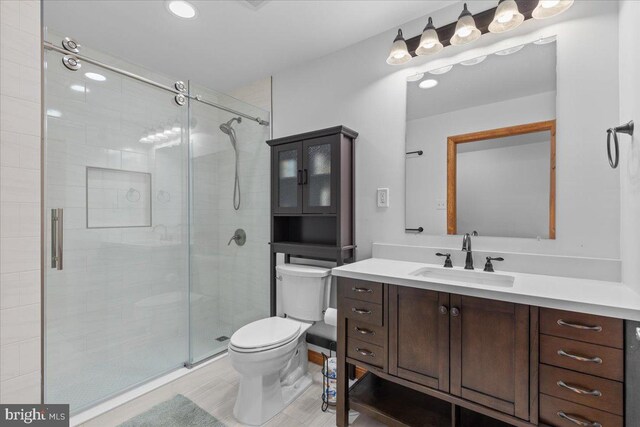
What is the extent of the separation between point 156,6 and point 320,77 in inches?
47.3

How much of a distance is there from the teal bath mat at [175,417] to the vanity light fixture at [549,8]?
108 inches

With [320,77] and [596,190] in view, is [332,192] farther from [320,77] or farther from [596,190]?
[596,190]

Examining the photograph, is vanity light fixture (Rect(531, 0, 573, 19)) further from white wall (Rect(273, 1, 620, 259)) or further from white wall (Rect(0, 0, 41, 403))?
white wall (Rect(0, 0, 41, 403))

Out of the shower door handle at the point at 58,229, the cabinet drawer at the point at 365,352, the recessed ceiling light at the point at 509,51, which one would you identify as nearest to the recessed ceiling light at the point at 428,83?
the recessed ceiling light at the point at 509,51

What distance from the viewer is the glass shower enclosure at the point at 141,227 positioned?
6.55 ft

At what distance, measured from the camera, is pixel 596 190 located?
1.42 metres

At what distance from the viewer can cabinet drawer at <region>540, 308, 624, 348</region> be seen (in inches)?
39.7

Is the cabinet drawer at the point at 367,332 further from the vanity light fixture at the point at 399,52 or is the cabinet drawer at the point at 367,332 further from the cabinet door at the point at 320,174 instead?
the vanity light fixture at the point at 399,52

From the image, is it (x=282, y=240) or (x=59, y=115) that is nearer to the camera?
(x=59, y=115)

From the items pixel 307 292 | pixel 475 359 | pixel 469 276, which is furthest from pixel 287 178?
pixel 475 359

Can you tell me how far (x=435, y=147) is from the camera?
1883 mm

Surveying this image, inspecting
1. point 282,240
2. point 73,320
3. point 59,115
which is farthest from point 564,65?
point 73,320

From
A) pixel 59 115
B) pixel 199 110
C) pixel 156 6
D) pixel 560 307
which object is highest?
pixel 156 6

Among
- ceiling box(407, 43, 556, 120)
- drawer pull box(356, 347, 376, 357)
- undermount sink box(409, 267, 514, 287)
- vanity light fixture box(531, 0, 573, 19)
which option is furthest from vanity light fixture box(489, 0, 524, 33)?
drawer pull box(356, 347, 376, 357)
